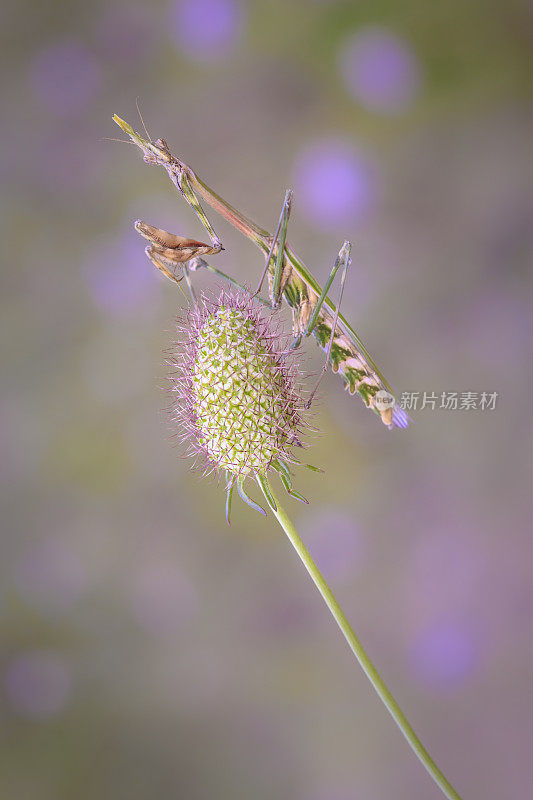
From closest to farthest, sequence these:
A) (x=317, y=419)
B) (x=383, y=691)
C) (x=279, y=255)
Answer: (x=383, y=691) → (x=279, y=255) → (x=317, y=419)

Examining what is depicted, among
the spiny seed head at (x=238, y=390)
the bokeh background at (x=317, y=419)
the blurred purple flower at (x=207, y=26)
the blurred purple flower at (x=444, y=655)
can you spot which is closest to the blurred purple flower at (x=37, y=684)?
the bokeh background at (x=317, y=419)

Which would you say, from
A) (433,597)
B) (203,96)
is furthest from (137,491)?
(203,96)

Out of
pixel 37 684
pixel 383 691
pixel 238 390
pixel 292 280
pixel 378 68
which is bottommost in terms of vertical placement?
pixel 37 684

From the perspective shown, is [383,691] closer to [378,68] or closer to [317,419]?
[317,419]

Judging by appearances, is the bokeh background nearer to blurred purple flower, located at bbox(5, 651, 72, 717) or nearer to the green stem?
blurred purple flower, located at bbox(5, 651, 72, 717)

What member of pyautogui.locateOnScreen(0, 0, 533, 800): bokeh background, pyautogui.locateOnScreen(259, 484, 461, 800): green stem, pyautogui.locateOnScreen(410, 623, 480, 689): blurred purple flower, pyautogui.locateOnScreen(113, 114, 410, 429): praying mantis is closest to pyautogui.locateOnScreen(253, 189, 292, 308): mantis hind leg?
pyautogui.locateOnScreen(113, 114, 410, 429): praying mantis

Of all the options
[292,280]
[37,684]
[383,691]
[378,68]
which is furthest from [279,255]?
[37,684]
